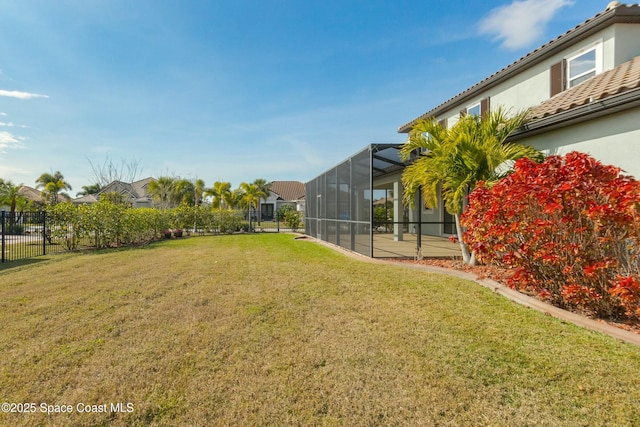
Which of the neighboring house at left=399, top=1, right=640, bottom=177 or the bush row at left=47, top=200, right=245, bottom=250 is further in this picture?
the bush row at left=47, top=200, right=245, bottom=250

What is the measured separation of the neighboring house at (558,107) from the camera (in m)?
4.91

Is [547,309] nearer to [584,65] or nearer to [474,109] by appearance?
[584,65]

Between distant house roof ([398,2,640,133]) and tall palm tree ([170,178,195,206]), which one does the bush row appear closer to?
tall palm tree ([170,178,195,206])

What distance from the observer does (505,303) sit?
4328 mm

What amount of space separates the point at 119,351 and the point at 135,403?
41.5 inches

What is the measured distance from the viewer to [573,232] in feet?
12.2

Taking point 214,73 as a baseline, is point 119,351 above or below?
below

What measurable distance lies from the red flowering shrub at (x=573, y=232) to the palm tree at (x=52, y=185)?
37.3 m

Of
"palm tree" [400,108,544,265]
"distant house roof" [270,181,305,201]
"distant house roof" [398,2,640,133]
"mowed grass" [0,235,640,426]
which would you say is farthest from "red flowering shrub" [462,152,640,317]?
"distant house roof" [270,181,305,201]

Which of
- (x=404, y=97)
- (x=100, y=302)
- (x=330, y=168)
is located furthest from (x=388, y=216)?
(x=100, y=302)

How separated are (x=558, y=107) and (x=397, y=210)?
23.3ft

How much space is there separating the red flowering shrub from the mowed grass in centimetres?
52

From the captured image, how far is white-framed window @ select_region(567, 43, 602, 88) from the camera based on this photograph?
23.8ft

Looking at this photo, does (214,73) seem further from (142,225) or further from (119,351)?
(119,351)
